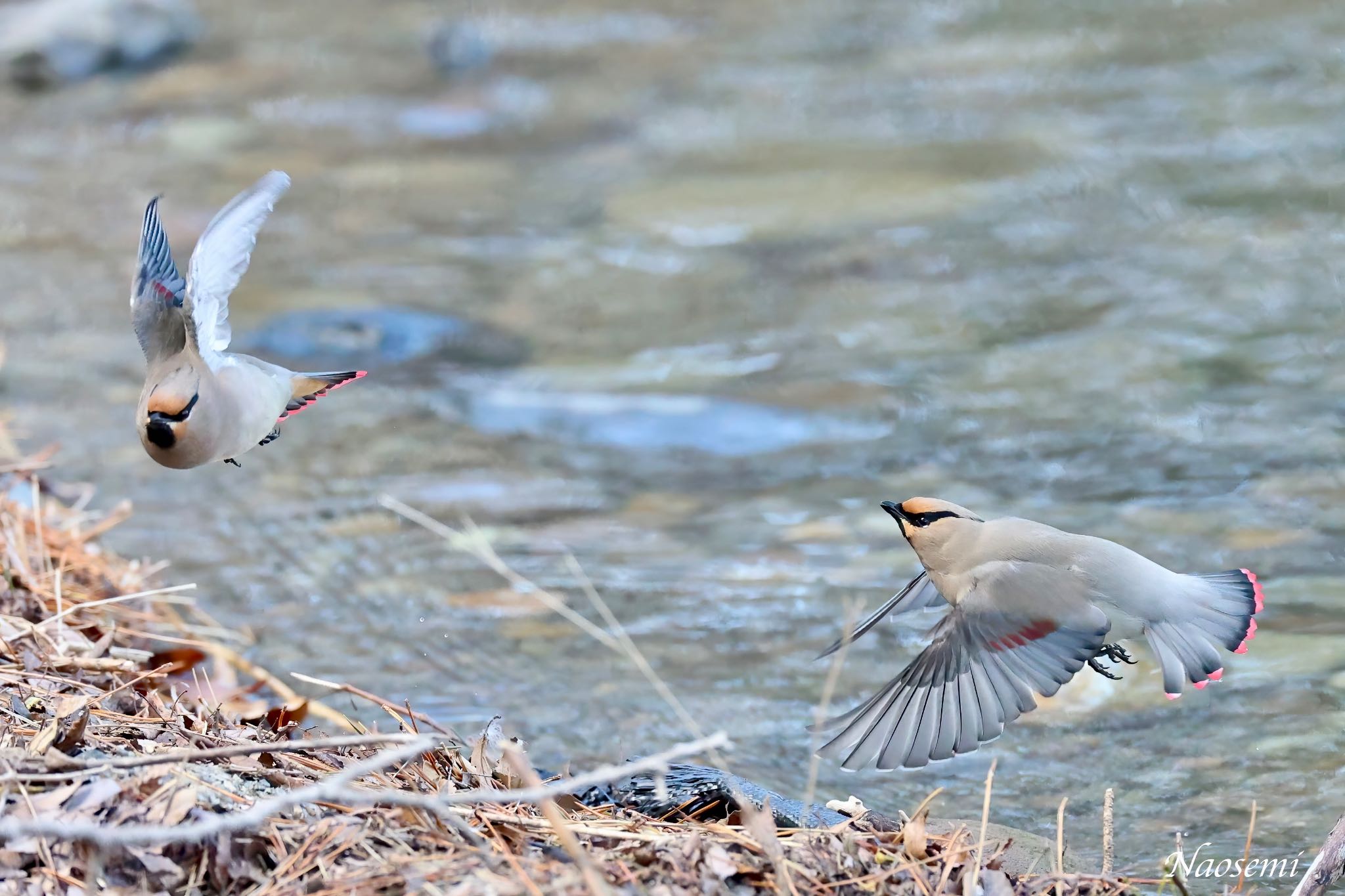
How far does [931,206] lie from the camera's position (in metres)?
9.16

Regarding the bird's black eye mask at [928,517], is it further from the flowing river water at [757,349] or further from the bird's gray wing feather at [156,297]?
the bird's gray wing feather at [156,297]

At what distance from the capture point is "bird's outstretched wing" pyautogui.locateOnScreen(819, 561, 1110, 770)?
301 centimetres

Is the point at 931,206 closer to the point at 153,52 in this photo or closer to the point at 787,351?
the point at 787,351

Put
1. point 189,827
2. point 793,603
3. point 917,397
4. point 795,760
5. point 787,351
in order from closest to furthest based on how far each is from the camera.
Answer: point 189,827 < point 795,760 < point 793,603 < point 917,397 < point 787,351

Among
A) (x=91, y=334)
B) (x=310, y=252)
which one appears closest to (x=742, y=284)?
(x=310, y=252)

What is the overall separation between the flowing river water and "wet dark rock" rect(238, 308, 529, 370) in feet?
0.10

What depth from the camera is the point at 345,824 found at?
2.53 m

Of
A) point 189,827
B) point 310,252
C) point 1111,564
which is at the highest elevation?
point 189,827

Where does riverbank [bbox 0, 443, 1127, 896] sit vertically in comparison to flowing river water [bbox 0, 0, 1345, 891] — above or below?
above

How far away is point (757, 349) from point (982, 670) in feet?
14.4

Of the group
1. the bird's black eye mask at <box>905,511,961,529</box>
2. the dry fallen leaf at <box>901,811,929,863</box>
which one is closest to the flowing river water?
the bird's black eye mask at <box>905,511,961,529</box>

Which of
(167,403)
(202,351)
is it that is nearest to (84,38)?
(202,351)

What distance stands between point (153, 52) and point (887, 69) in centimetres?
563

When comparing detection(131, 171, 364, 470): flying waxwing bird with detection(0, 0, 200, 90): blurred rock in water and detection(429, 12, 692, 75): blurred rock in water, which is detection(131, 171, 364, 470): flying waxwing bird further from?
detection(0, 0, 200, 90): blurred rock in water
